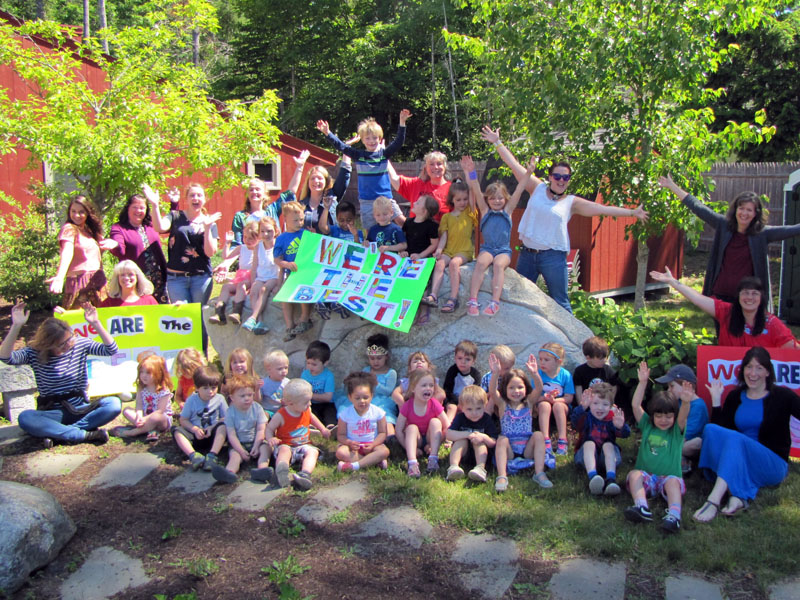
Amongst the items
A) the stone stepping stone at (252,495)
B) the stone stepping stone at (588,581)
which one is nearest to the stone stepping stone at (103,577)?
the stone stepping stone at (252,495)

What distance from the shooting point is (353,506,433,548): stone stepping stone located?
4186mm

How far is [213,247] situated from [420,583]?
176 inches

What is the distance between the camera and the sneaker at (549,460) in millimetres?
4988

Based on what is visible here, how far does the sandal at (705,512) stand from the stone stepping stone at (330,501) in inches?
81.9

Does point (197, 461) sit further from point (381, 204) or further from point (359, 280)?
point (381, 204)

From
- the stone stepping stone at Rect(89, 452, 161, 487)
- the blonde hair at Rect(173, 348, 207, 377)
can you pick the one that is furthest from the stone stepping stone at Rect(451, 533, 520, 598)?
the blonde hair at Rect(173, 348, 207, 377)

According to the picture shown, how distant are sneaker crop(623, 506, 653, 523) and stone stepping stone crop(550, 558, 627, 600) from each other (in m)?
0.45

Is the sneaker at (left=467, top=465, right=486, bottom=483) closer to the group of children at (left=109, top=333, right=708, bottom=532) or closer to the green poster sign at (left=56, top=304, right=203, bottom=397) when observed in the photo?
the group of children at (left=109, top=333, right=708, bottom=532)

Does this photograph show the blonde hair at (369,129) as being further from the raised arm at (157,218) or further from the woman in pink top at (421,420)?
the woman in pink top at (421,420)

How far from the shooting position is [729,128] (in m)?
6.77

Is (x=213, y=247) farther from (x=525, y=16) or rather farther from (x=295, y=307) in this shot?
(x=525, y=16)

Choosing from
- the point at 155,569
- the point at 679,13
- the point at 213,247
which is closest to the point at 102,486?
the point at 155,569

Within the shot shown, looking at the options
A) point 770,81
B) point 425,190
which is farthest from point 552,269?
point 770,81

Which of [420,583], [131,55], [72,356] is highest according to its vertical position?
→ [131,55]
